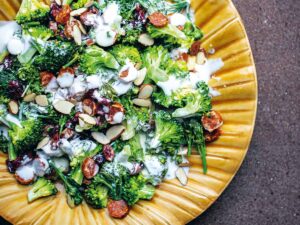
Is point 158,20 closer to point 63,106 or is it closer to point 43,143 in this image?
point 63,106

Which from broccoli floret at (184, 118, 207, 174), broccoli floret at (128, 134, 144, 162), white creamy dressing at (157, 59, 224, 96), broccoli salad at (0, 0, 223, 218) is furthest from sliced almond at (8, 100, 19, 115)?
broccoli floret at (184, 118, 207, 174)

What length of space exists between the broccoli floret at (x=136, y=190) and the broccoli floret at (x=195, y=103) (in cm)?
30

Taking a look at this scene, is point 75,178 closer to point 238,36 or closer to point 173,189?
point 173,189

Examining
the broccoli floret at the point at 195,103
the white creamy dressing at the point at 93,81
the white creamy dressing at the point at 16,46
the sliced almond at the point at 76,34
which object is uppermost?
the white creamy dressing at the point at 16,46

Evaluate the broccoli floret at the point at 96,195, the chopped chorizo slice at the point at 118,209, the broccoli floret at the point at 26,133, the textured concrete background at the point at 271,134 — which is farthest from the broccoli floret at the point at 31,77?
the textured concrete background at the point at 271,134

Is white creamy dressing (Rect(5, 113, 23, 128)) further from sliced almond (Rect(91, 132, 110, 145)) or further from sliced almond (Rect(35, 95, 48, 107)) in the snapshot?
sliced almond (Rect(91, 132, 110, 145))

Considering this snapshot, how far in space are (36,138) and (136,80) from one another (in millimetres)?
444

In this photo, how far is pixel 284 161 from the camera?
2.19 m

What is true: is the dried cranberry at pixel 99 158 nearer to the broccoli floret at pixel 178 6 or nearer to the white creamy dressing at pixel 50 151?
the white creamy dressing at pixel 50 151

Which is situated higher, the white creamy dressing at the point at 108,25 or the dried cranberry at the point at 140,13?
the white creamy dressing at the point at 108,25

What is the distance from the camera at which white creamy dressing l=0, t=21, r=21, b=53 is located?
175 centimetres

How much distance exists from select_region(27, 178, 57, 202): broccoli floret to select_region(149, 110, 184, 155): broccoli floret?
0.44 meters

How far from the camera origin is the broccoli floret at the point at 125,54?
171 centimetres

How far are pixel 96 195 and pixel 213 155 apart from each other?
504 mm
